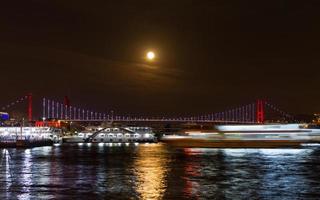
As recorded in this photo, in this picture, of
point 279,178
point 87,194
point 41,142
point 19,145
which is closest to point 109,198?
point 87,194

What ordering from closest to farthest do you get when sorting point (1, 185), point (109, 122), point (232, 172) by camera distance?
point (1, 185)
point (232, 172)
point (109, 122)

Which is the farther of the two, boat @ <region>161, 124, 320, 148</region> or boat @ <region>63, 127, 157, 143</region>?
boat @ <region>63, 127, 157, 143</region>

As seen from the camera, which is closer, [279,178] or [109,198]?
[109,198]

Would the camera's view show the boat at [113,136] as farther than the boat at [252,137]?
Yes

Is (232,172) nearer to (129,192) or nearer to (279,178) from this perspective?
(279,178)
